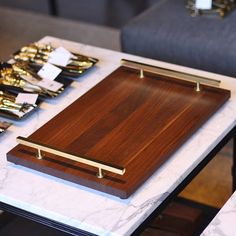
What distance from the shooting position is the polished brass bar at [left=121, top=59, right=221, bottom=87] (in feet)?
5.86

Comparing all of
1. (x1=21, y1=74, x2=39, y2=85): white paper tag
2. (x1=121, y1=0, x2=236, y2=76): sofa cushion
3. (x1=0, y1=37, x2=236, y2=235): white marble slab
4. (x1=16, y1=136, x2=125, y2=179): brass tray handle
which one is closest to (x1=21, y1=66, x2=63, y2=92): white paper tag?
(x1=21, y1=74, x2=39, y2=85): white paper tag

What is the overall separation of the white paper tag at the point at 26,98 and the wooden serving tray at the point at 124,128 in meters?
0.10

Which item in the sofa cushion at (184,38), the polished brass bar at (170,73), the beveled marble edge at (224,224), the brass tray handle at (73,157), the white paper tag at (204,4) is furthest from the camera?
the white paper tag at (204,4)

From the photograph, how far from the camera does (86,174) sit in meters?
1.51

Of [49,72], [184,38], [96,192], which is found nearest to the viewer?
[96,192]

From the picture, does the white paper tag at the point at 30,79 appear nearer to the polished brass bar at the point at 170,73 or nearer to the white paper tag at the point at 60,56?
the white paper tag at the point at 60,56

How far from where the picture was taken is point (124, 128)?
1.67 m

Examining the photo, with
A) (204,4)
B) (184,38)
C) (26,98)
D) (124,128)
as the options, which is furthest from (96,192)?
(204,4)

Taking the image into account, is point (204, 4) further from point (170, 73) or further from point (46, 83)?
point (46, 83)

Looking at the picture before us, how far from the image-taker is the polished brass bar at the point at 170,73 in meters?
1.79

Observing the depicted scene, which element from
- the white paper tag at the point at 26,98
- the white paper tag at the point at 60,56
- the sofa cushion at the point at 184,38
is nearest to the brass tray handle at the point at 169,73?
the white paper tag at the point at 60,56

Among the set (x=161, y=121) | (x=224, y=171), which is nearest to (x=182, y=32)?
(x=224, y=171)

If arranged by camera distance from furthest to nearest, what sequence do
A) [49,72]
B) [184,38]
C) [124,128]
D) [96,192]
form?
[184,38] < [49,72] < [124,128] < [96,192]

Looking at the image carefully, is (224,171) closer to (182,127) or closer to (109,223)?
(182,127)
